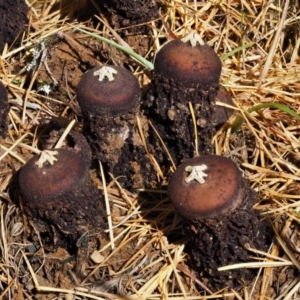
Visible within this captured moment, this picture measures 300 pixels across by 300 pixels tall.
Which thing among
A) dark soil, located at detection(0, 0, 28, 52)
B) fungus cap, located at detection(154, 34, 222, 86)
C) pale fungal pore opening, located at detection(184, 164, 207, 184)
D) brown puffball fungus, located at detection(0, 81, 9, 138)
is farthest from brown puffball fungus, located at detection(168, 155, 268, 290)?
dark soil, located at detection(0, 0, 28, 52)

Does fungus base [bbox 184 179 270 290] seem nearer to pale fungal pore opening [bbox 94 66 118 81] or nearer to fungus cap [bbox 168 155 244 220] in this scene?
fungus cap [bbox 168 155 244 220]

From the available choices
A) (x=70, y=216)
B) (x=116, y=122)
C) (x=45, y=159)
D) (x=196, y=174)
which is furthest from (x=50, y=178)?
(x=196, y=174)

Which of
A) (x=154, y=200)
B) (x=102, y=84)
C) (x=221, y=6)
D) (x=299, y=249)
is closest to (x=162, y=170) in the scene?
(x=154, y=200)

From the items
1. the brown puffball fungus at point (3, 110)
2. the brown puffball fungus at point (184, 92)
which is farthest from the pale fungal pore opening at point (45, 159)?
the brown puffball fungus at point (3, 110)

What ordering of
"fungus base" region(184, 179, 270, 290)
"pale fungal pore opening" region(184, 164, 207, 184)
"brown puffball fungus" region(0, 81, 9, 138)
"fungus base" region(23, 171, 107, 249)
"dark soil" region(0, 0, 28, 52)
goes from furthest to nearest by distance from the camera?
"dark soil" region(0, 0, 28, 52)
"brown puffball fungus" region(0, 81, 9, 138)
"fungus base" region(23, 171, 107, 249)
"fungus base" region(184, 179, 270, 290)
"pale fungal pore opening" region(184, 164, 207, 184)

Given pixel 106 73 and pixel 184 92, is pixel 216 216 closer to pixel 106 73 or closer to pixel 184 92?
pixel 184 92

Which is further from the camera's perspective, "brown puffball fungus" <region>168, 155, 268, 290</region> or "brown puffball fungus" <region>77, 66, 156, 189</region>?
"brown puffball fungus" <region>77, 66, 156, 189</region>

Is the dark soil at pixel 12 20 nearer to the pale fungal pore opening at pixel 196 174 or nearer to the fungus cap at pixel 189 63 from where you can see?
the fungus cap at pixel 189 63
